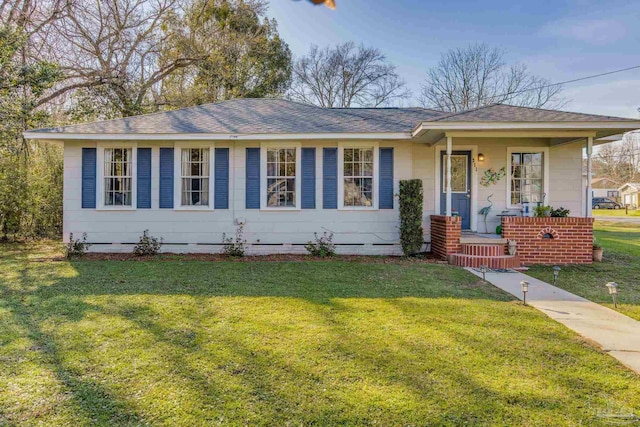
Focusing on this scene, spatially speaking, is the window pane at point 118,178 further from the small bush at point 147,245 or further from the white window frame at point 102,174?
the small bush at point 147,245

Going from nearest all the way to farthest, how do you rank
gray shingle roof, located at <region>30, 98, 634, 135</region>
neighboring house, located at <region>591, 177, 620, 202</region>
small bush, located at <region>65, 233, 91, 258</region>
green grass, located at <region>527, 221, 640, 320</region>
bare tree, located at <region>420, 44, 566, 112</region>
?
green grass, located at <region>527, 221, 640, 320</region> → gray shingle roof, located at <region>30, 98, 634, 135</region> → small bush, located at <region>65, 233, 91, 258</region> → bare tree, located at <region>420, 44, 566, 112</region> → neighboring house, located at <region>591, 177, 620, 202</region>

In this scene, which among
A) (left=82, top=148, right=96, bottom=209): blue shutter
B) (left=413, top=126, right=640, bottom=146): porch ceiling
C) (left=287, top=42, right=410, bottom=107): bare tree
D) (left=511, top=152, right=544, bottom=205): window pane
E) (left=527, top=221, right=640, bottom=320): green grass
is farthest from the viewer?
(left=287, top=42, right=410, bottom=107): bare tree

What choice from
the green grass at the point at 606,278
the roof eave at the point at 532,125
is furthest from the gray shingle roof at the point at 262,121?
the green grass at the point at 606,278

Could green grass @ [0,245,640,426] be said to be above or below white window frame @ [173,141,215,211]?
below

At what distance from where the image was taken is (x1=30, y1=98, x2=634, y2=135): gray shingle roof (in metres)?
7.83

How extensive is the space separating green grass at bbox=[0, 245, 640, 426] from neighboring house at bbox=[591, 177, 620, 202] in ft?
204

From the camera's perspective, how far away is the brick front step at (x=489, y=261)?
24.2 feet

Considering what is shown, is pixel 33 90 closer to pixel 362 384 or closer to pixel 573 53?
pixel 362 384

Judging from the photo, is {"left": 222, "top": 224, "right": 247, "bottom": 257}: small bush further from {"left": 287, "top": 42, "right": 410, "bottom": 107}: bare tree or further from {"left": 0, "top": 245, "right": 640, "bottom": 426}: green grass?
{"left": 287, "top": 42, "right": 410, "bottom": 107}: bare tree

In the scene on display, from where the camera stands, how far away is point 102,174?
8836mm

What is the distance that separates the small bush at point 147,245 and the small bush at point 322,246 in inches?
145

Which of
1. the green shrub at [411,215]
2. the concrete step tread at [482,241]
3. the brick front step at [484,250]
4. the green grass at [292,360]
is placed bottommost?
the green grass at [292,360]

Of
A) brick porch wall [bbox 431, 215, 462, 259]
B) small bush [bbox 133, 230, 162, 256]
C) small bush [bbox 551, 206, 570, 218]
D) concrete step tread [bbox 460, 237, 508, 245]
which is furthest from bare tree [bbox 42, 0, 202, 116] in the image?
small bush [bbox 551, 206, 570, 218]

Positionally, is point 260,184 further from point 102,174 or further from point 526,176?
point 526,176
